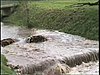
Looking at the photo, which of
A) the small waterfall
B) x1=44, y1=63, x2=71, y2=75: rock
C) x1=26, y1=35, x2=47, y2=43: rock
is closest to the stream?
the small waterfall

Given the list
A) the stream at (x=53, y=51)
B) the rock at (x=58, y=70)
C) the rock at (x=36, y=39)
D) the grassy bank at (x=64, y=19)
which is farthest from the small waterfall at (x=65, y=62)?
the rock at (x=36, y=39)

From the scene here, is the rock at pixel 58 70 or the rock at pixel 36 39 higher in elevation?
the rock at pixel 58 70

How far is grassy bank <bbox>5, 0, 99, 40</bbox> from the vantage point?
125 feet

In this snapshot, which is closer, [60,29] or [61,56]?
[61,56]

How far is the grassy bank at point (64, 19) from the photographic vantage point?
125 feet

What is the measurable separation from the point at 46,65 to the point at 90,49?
6049mm

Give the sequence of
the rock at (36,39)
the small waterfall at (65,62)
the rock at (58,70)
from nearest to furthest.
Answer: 1. the rock at (58,70)
2. the small waterfall at (65,62)
3. the rock at (36,39)

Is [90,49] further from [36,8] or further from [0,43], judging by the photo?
[36,8]

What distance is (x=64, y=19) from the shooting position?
45.3 meters

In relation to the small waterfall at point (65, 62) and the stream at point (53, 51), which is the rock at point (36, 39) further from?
the small waterfall at point (65, 62)

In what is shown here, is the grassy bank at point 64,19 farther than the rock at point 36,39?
Yes

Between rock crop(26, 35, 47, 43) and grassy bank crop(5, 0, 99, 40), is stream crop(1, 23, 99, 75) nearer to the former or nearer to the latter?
rock crop(26, 35, 47, 43)

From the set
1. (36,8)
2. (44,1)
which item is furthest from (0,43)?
(44,1)

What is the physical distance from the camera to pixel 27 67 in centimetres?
2494
